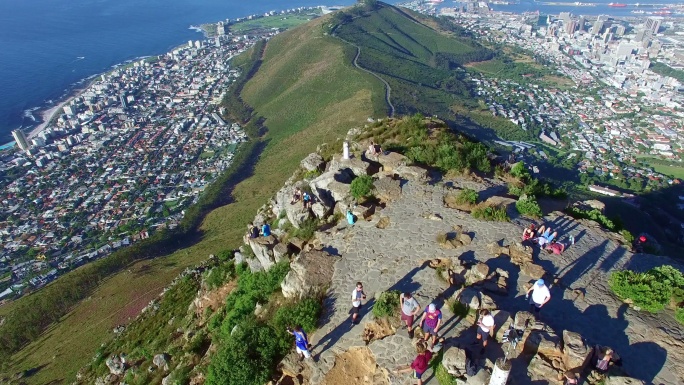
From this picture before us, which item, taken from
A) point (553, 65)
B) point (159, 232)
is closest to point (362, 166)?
point (159, 232)

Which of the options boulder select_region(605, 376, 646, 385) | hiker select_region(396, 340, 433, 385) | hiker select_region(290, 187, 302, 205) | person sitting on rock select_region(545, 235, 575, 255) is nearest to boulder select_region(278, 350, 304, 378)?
hiker select_region(396, 340, 433, 385)

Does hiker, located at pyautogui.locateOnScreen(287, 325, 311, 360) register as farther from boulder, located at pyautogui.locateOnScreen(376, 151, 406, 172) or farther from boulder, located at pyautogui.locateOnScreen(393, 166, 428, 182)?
boulder, located at pyautogui.locateOnScreen(376, 151, 406, 172)

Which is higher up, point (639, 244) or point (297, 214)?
point (297, 214)

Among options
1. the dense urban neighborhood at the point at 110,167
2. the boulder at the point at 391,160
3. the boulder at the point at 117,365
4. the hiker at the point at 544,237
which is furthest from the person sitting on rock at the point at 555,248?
the dense urban neighborhood at the point at 110,167

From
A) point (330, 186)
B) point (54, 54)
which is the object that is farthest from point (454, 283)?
point (54, 54)

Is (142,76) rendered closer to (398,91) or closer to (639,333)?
(398,91)

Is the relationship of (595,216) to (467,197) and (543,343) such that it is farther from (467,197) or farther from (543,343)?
(543,343)
